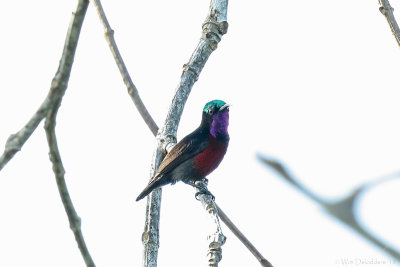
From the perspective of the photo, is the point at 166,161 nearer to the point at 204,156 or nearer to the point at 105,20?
the point at 204,156

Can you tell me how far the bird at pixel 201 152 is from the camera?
7012 millimetres

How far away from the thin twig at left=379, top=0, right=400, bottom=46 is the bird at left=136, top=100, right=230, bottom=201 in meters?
3.03

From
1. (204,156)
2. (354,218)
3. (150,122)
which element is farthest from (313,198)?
(204,156)

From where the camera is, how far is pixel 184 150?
702cm

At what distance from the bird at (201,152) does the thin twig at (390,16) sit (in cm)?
303

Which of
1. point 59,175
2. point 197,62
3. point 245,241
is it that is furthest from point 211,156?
point 59,175

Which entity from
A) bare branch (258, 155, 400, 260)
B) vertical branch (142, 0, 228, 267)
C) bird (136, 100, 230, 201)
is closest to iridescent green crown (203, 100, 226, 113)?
bird (136, 100, 230, 201)

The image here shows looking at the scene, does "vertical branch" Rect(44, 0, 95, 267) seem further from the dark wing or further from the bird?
the bird

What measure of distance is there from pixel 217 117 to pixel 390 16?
13.1 feet

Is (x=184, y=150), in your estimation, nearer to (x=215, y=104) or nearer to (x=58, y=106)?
(x=215, y=104)

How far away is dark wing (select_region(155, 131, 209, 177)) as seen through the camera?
657 cm

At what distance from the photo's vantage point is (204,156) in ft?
24.8

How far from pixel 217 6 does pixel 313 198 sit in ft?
16.6

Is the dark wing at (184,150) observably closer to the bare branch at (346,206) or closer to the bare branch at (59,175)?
the bare branch at (59,175)
